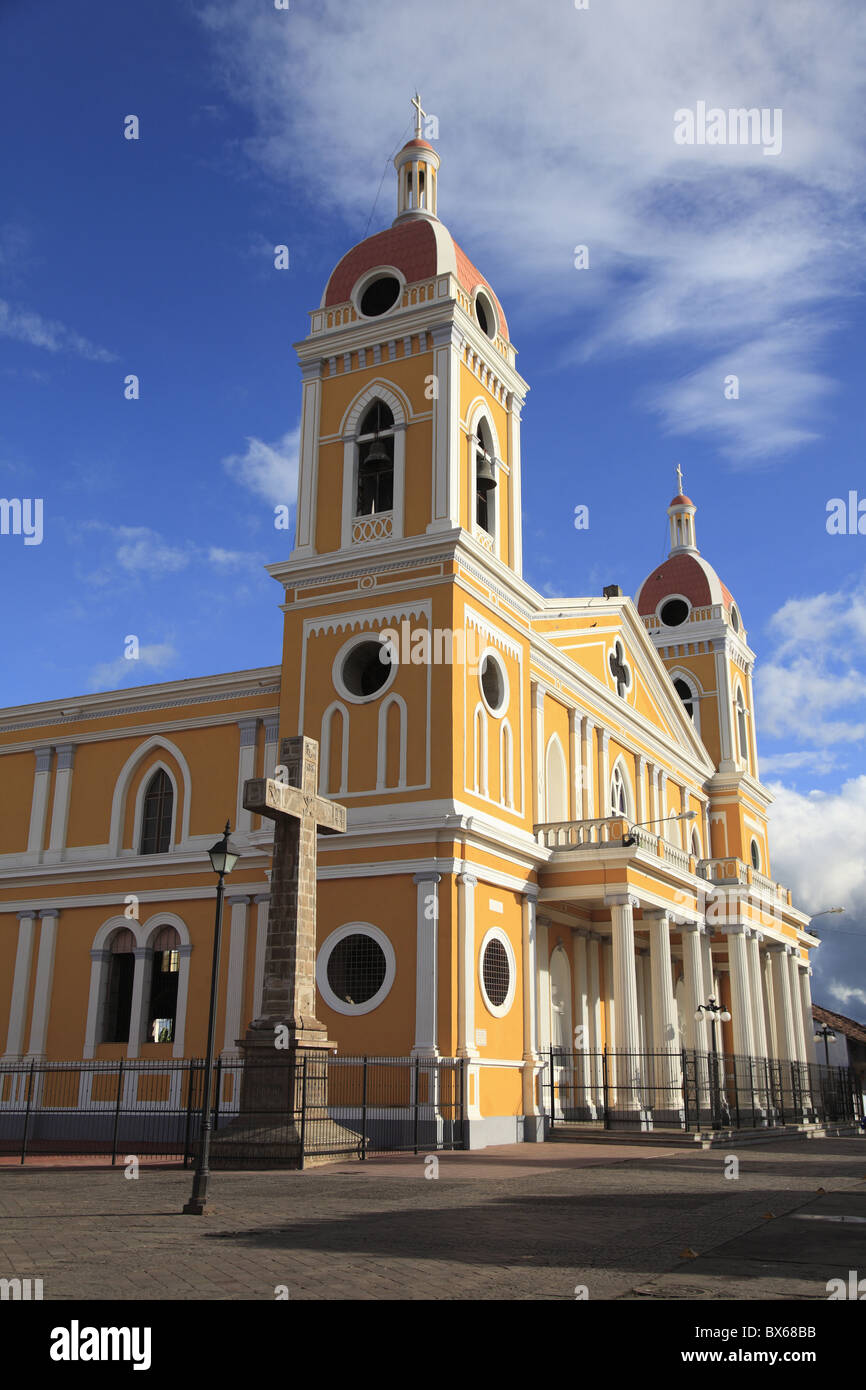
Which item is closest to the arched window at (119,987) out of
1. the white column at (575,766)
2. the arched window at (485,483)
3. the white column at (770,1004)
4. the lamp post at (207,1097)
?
the white column at (575,766)

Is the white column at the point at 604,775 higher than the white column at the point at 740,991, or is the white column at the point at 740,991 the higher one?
the white column at the point at 604,775

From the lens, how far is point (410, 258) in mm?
28141

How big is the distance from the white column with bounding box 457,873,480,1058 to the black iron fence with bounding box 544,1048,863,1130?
283 cm

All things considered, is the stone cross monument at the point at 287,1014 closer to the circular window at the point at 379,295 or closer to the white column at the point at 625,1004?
the white column at the point at 625,1004

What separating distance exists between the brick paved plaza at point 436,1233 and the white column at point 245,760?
37.5ft

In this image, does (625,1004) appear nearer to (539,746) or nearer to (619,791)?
(539,746)

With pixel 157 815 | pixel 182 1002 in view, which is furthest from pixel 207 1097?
pixel 157 815

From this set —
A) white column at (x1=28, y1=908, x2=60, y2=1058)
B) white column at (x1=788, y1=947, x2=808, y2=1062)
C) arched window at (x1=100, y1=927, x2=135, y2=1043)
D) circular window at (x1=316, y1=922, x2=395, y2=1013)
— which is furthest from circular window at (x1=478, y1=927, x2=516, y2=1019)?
white column at (x1=788, y1=947, x2=808, y2=1062)

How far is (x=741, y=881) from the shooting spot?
114 feet

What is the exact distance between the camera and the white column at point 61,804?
30.7 meters

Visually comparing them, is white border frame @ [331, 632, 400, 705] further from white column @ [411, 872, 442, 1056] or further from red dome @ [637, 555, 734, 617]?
red dome @ [637, 555, 734, 617]

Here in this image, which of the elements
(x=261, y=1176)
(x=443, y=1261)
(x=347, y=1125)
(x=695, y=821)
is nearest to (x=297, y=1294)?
(x=443, y=1261)

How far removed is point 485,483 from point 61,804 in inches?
528

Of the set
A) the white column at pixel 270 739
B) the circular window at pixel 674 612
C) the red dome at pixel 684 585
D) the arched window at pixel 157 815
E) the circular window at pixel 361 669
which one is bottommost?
the arched window at pixel 157 815
